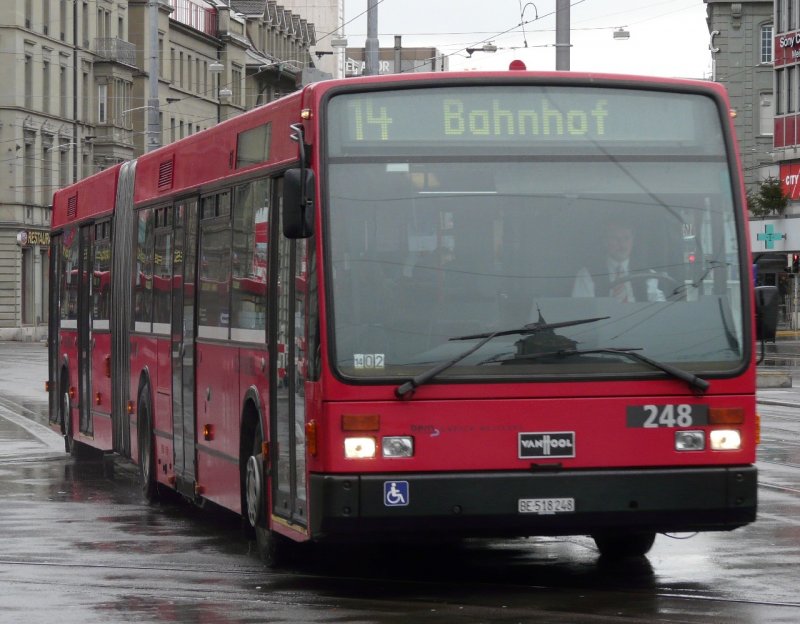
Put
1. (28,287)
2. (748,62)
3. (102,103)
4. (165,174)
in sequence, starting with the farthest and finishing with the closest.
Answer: (102,103), (748,62), (28,287), (165,174)

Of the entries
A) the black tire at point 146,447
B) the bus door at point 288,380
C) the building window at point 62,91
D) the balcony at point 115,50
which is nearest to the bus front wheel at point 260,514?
the bus door at point 288,380

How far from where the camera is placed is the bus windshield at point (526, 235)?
9438 millimetres

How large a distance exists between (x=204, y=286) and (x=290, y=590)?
3.24 meters

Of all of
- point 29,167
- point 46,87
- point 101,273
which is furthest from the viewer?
point 46,87

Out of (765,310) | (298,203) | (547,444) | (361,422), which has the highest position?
(298,203)

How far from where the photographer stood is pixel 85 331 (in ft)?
63.6

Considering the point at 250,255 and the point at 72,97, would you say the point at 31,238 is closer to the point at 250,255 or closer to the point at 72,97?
the point at 72,97

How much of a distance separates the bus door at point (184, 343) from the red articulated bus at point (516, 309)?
329 cm

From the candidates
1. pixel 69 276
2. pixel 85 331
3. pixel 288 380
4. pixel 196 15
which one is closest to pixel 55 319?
pixel 69 276

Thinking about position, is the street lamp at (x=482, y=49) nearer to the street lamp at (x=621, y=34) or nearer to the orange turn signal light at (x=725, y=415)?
the street lamp at (x=621, y=34)

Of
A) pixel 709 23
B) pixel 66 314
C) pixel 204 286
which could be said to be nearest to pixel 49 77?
pixel 709 23

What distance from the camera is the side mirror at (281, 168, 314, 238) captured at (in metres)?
9.30

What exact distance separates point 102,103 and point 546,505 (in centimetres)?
7764

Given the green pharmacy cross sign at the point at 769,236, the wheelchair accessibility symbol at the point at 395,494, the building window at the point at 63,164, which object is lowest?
the wheelchair accessibility symbol at the point at 395,494
